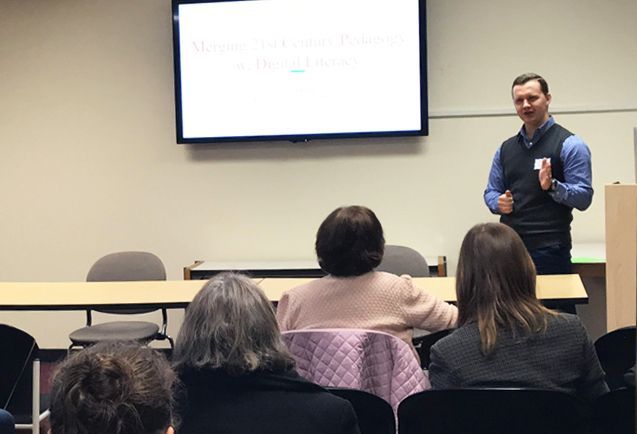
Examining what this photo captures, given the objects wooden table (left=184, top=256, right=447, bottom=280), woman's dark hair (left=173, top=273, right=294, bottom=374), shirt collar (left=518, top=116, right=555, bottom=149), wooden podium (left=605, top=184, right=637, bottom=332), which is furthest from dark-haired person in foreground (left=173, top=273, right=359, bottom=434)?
wooden table (left=184, top=256, right=447, bottom=280)

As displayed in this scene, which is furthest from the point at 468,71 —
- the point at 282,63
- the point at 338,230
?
the point at 338,230

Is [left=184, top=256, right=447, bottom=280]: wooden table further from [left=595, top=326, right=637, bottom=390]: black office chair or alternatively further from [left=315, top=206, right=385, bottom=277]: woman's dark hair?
[left=595, top=326, right=637, bottom=390]: black office chair

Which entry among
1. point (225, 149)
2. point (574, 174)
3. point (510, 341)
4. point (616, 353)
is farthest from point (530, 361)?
point (225, 149)

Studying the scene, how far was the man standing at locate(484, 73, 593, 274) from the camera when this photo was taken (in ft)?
12.5

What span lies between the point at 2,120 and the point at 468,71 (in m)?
3.24

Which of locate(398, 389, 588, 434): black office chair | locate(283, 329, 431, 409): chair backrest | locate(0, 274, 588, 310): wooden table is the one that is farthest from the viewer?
locate(0, 274, 588, 310): wooden table

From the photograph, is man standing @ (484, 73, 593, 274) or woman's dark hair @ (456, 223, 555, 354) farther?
man standing @ (484, 73, 593, 274)

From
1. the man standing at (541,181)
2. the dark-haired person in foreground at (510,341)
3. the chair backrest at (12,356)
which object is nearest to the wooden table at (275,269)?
the man standing at (541,181)

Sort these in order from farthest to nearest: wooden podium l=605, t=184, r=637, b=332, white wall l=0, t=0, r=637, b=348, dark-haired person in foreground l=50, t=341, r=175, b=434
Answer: white wall l=0, t=0, r=637, b=348
wooden podium l=605, t=184, r=637, b=332
dark-haired person in foreground l=50, t=341, r=175, b=434

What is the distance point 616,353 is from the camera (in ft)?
7.52

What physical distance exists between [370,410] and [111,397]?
0.86 metres

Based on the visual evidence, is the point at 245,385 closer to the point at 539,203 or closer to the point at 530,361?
the point at 530,361

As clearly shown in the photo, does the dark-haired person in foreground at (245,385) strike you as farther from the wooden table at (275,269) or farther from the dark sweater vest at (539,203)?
the wooden table at (275,269)

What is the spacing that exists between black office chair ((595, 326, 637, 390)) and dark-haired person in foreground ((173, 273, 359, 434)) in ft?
3.33
